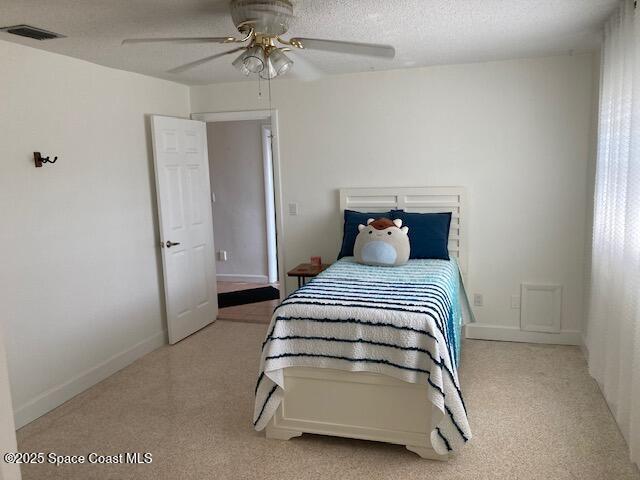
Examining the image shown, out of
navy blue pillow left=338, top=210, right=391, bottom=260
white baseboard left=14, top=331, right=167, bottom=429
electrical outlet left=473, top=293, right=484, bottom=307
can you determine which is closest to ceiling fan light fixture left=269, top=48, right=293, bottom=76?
navy blue pillow left=338, top=210, right=391, bottom=260

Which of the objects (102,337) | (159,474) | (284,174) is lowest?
(159,474)

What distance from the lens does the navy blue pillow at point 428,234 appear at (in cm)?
402

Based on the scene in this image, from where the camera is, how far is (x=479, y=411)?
123 inches

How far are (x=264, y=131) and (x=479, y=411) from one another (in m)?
4.29

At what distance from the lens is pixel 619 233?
286 centimetres

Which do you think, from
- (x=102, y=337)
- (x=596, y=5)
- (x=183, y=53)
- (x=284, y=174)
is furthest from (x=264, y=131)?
(x=596, y=5)

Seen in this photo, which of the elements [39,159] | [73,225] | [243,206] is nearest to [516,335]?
[73,225]

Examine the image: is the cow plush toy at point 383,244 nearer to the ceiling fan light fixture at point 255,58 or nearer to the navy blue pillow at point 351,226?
the navy blue pillow at point 351,226

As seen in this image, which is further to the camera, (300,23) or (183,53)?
(183,53)

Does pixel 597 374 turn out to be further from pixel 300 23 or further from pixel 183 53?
pixel 183 53

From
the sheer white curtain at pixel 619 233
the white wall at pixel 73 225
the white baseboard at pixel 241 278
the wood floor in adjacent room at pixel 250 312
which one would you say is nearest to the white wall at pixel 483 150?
the sheer white curtain at pixel 619 233

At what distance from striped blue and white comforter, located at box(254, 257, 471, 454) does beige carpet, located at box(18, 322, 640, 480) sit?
0.26m

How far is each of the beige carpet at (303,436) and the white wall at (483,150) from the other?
0.77 metres

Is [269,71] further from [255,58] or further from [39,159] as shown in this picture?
[39,159]
